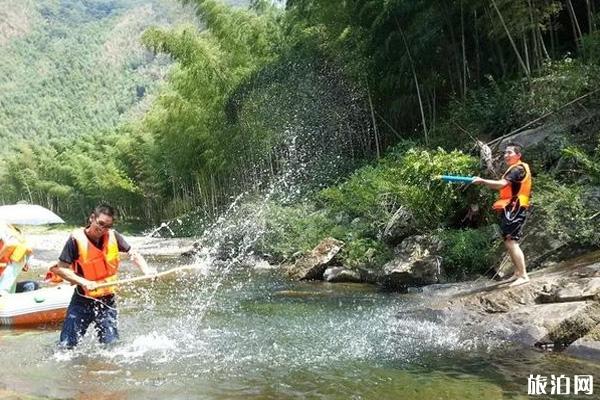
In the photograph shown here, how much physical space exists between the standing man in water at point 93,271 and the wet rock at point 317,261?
6039 mm

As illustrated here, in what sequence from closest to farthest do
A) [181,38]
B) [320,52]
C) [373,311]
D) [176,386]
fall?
1. [176,386]
2. [373,311]
3. [320,52]
4. [181,38]

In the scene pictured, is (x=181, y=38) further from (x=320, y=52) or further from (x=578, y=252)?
(x=578, y=252)

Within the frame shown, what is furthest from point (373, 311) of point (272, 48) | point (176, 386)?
point (272, 48)

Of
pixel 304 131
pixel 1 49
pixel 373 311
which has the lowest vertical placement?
pixel 373 311

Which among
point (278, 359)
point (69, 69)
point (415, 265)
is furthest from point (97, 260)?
point (69, 69)

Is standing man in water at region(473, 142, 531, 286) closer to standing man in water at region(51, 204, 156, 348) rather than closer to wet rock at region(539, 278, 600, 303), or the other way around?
wet rock at region(539, 278, 600, 303)

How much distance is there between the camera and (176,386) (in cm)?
518

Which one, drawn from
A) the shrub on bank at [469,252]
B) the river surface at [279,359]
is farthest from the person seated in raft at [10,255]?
the shrub on bank at [469,252]

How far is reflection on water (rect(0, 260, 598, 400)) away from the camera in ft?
16.5

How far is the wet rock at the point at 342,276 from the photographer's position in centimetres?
1144

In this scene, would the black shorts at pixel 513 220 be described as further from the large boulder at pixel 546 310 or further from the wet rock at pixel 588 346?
the wet rock at pixel 588 346

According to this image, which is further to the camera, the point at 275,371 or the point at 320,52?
the point at 320,52

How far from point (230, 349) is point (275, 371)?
100cm

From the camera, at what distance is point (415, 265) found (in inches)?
408
